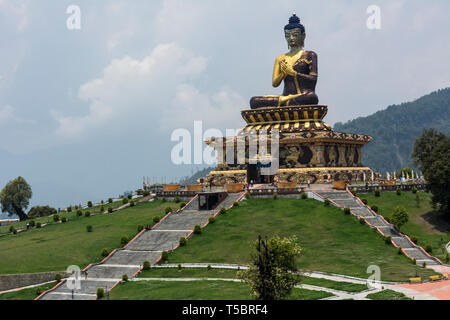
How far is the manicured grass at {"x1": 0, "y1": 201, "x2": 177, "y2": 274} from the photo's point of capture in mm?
34844

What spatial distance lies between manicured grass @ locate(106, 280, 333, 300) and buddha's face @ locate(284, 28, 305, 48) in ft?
123

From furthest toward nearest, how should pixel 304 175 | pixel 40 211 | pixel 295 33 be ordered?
pixel 295 33
pixel 40 211
pixel 304 175

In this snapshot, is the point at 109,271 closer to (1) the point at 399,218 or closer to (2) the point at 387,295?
(2) the point at 387,295

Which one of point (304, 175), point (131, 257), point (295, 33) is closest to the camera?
point (131, 257)

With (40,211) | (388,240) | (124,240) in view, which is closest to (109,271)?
(124,240)

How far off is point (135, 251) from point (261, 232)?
854cm

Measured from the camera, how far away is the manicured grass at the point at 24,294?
30.5 m

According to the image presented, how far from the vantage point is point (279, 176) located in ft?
172

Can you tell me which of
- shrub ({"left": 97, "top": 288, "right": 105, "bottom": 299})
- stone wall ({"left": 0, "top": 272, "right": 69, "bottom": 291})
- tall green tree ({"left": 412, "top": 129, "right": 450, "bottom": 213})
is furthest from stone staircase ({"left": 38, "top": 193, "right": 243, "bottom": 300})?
tall green tree ({"left": 412, "top": 129, "right": 450, "bottom": 213})

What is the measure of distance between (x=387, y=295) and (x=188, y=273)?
1196cm

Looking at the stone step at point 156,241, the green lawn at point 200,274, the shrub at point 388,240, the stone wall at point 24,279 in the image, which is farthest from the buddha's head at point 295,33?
the stone wall at point 24,279

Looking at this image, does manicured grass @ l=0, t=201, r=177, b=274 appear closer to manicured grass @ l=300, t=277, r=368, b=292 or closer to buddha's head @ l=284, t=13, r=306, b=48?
manicured grass @ l=300, t=277, r=368, b=292

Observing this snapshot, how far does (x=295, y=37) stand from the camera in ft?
197

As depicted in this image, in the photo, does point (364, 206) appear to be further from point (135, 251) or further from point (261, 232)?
point (135, 251)
